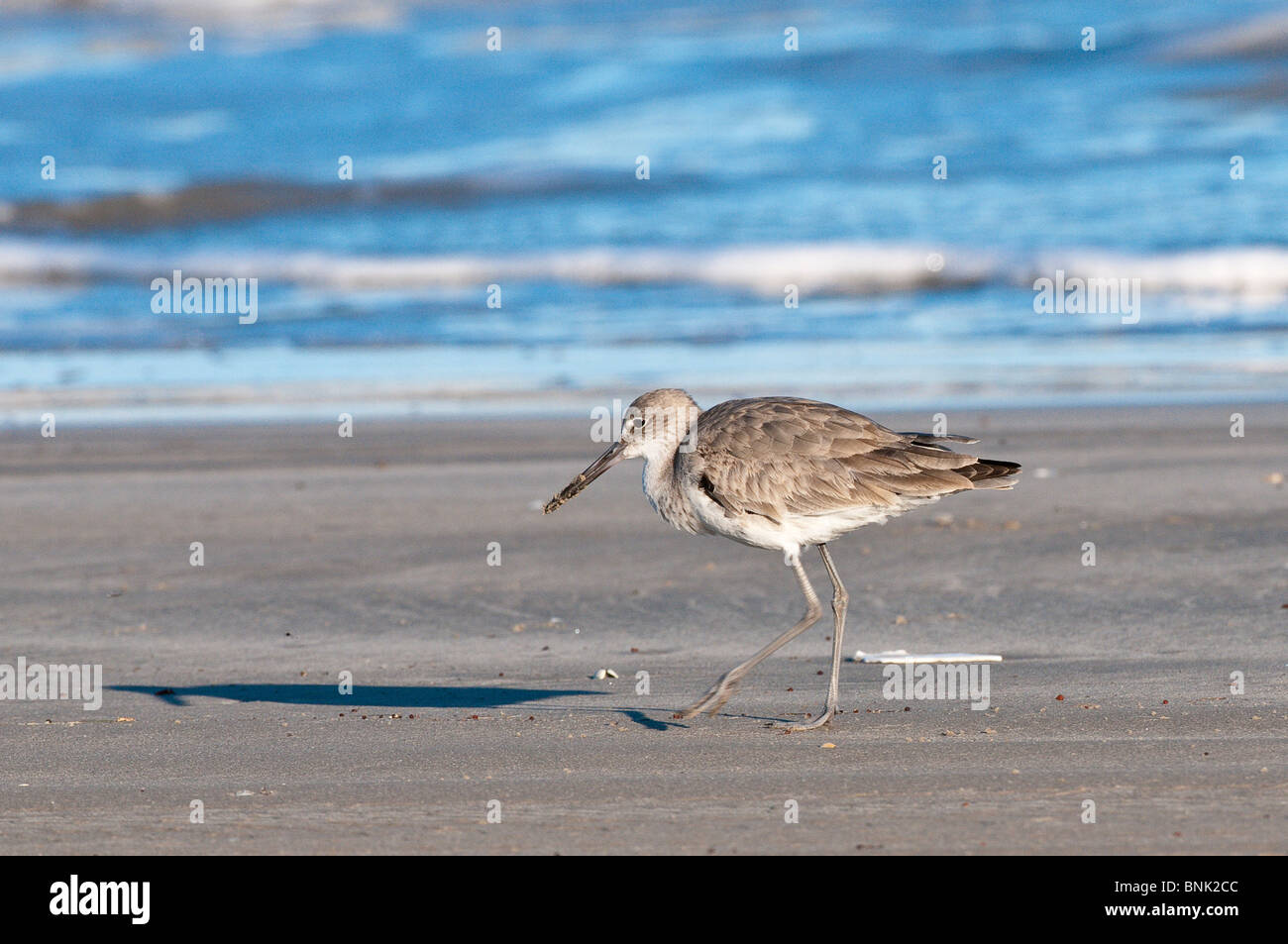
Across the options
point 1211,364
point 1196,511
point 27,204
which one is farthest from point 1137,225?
point 27,204

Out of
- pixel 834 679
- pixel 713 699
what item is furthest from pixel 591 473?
pixel 834 679

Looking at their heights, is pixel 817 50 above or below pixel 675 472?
above

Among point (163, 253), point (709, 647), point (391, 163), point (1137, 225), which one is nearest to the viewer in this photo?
point (709, 647)

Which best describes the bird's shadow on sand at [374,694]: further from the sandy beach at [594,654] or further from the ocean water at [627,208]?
the ocean water at [627,208]

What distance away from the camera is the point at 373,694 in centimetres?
600

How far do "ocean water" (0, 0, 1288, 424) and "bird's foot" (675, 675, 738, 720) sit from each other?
8225 mm

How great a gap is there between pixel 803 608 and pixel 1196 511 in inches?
108

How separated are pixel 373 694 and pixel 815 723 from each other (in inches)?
65.1

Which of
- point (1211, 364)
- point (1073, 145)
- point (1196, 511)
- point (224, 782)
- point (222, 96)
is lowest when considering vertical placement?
point (224, 782)

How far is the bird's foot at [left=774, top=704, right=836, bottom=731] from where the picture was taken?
530 cm

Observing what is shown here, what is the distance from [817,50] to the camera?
121ft

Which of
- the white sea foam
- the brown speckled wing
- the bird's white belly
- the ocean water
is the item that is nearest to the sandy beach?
the bird's white belly

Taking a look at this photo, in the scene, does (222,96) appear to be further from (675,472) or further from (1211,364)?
(675,472)

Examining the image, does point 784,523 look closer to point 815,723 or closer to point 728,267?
point 815,723
